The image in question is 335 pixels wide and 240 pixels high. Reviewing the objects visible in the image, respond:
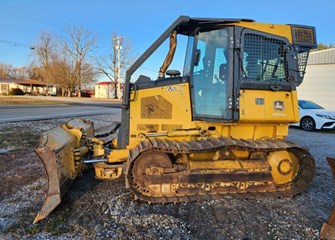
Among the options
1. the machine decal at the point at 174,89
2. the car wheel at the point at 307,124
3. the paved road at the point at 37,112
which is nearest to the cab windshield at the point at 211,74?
the machine decal at the point at 174,89

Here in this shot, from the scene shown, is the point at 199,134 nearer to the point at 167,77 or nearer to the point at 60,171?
the point at 167,77

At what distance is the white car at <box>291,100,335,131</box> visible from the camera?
41.5 feet

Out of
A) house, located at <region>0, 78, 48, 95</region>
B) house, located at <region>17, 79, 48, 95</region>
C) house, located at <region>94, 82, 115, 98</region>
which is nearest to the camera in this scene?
house, located at <region>0, 78, 48, 95</region>

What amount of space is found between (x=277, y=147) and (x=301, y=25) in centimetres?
211

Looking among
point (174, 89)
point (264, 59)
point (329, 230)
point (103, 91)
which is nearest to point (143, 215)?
point (174, 89)

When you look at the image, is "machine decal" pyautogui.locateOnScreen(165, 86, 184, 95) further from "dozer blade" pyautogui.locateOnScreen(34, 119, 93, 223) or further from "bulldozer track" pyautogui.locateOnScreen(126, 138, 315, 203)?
"dozer blade" pyautogui.locateOnScreen(34, 119, 93, 223)

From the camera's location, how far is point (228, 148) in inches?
168

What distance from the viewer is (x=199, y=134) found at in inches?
176

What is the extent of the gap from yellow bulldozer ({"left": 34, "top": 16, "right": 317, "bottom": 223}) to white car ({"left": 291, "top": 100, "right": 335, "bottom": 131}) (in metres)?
9.14

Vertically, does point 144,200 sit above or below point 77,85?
below

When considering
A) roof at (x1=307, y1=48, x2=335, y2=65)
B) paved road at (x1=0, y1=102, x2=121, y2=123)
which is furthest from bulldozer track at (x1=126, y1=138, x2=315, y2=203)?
roof at (x1=307, y1=48, x2=335, y2=65)

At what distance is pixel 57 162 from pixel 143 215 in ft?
4.59

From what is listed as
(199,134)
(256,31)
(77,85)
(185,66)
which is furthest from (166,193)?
(77,85)

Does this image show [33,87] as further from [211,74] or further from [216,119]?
[216,119]
